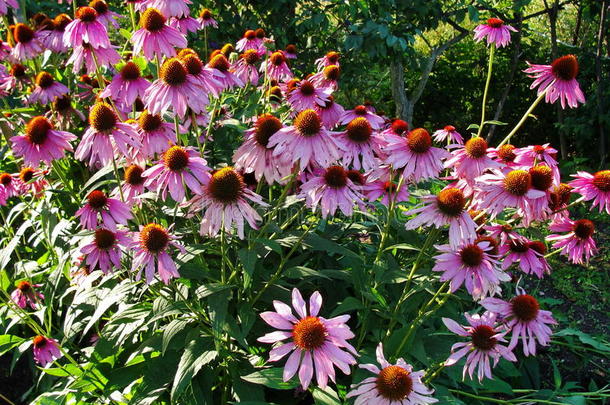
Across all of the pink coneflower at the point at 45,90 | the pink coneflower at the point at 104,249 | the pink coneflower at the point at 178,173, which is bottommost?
the pink coneflower at the point at 104,249

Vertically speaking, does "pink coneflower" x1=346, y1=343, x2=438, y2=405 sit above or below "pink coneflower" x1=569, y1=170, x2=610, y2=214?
below

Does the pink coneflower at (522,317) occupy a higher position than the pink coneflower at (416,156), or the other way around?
the pink coneflower at (416,156)

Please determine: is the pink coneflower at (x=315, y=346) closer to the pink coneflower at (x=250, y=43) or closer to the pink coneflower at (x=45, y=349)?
the pink coneflower at (x=45, y=349)

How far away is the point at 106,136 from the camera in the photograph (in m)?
1.74

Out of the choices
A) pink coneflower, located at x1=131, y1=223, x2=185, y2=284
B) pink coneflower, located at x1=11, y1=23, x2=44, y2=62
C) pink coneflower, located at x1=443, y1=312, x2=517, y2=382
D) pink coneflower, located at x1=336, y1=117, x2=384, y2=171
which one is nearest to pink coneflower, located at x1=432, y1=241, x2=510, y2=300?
pink coneflower, located at x1=443, y1=312, x2=517, y2=382

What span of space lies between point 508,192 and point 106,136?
1242mm

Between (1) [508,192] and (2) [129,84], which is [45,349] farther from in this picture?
(1) [508,192]

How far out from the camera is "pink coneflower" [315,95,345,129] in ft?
6.62

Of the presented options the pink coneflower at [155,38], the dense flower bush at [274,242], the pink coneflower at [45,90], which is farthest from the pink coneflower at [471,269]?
the pink coneflower at [45,90]

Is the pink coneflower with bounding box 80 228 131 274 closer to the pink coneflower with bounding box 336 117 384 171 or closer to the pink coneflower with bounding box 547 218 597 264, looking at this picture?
the pink coneflower with bounding box 336 117 384 171

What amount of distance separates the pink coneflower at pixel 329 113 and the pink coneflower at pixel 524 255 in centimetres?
77

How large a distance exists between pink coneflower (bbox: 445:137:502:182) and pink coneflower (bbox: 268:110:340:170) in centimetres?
42

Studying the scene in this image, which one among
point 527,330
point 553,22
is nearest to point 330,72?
point 527,330

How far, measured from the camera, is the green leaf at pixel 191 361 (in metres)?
1.64
